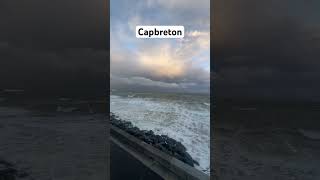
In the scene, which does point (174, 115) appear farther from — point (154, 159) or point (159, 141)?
point (154, 159)

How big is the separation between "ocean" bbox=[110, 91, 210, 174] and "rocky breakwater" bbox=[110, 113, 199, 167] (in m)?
0.03

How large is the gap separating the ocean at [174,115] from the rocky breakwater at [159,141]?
3cm

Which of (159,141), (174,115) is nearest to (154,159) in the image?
(159,141)

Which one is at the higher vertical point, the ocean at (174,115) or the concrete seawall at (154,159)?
the ocean at (174,115)

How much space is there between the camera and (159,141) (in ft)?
12.5

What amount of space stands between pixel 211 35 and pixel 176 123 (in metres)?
0.72

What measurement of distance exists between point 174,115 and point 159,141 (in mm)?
228

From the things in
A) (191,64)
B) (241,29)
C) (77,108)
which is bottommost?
(77,108)

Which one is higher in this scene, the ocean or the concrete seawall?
the ocean

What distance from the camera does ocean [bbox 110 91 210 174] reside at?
12.4ft

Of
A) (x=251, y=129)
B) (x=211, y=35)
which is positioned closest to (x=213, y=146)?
(x=251, y=129)

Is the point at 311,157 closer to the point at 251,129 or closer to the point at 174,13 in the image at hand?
the point at 251,129

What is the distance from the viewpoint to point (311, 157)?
3.84 m

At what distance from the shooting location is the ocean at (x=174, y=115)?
12.4ft
